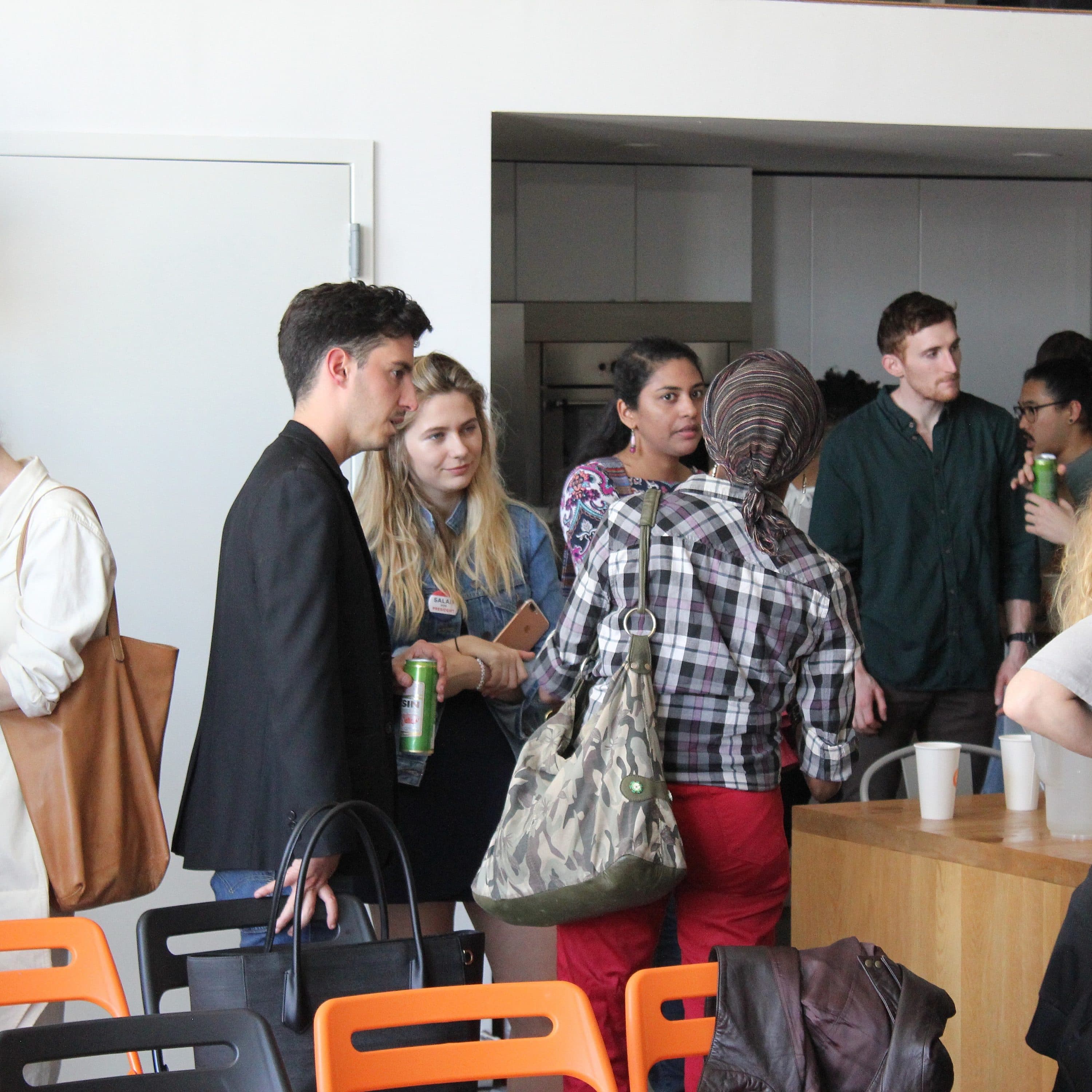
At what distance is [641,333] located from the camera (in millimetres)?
5207

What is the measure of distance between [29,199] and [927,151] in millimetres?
2946

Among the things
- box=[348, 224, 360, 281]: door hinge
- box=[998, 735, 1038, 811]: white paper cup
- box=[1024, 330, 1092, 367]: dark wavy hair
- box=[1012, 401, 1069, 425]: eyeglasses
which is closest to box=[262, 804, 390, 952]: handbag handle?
box=[998, 735, 1038, 811]: white paper cup

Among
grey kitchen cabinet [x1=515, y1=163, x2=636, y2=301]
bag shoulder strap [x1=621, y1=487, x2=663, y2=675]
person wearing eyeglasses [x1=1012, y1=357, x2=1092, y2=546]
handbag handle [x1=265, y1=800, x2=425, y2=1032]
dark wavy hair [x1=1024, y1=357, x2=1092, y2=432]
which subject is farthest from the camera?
grey kitchen cabinet [x1=515, y1=163, x2=636, y2=301]

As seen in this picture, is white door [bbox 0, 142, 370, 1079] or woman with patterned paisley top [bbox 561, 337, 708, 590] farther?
white door [bbox 0, 142, 370, 1079]

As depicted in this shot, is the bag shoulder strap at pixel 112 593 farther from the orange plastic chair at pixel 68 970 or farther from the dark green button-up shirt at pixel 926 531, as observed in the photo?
the dark green button-up shirt at pixel 926 531

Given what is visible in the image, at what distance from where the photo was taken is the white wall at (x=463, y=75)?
11.7 ft

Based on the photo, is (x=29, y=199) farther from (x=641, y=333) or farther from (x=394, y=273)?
(x=641, y=333)

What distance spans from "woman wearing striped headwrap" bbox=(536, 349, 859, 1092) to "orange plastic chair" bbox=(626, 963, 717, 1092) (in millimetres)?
514

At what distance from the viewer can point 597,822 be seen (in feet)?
6.28

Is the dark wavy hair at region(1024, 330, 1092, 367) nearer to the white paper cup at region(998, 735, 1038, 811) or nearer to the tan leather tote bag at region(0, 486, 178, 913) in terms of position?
the white paper cup at region(998, 735, 1038, 811)

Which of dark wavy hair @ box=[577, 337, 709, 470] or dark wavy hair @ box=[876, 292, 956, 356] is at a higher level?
dark wavy hair @ box=[876, 292, 956, 356]

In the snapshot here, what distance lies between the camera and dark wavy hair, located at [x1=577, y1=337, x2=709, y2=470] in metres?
3.38

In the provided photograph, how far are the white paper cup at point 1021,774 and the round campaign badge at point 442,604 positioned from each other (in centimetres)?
106

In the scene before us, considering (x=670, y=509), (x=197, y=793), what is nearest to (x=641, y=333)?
(x=670, y=509)
